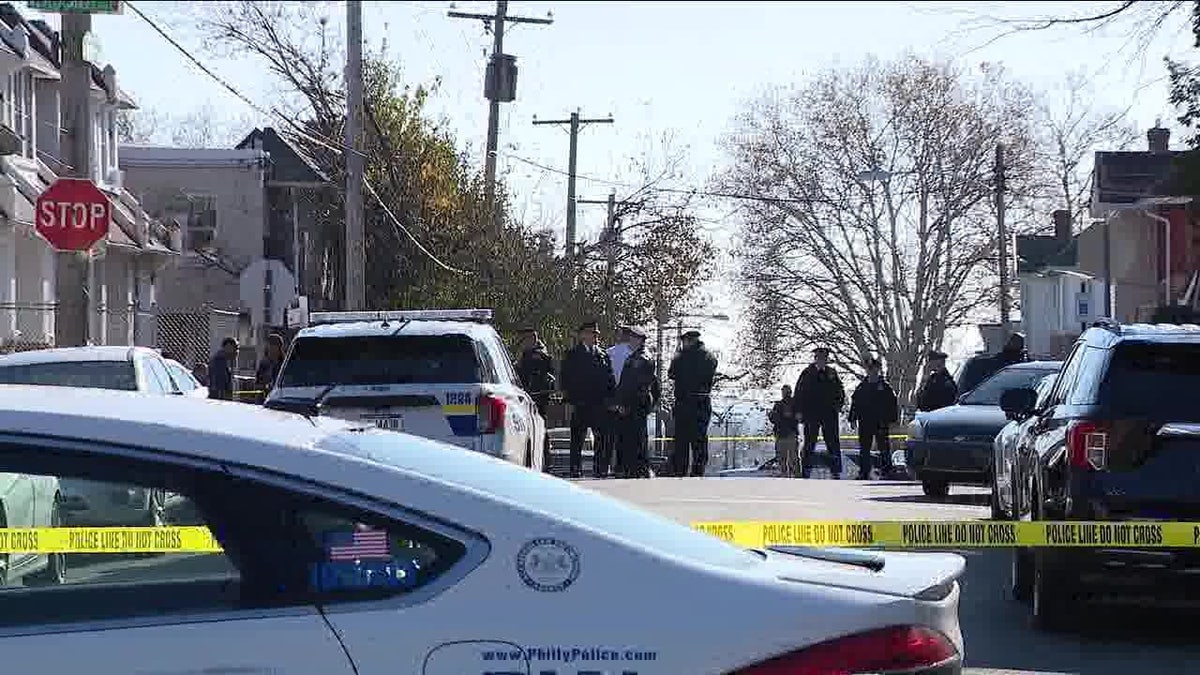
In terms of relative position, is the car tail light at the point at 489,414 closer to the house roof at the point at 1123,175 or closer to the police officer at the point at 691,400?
the police officer at the point at 691,400

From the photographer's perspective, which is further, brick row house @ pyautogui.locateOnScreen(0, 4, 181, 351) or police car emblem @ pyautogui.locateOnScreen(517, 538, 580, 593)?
brick row house @ pyautogui.locateOnScreen(0, 4, 181, 351)

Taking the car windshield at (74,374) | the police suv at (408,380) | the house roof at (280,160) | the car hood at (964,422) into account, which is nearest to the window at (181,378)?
the car windshield at (74,374)

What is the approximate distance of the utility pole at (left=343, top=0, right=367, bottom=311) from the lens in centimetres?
2967

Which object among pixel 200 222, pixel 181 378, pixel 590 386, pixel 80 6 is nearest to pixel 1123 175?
pixel 200 222

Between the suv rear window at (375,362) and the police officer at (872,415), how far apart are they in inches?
432

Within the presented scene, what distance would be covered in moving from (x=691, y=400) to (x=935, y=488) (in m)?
3.60

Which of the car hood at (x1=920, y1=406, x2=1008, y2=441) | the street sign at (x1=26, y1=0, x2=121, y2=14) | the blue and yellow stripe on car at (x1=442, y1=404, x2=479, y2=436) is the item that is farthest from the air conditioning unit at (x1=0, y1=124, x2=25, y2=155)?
the blue and yellow stripe on car at (x1=442, y1=404, x2=479, y2=436)

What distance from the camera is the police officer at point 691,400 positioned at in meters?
23.3

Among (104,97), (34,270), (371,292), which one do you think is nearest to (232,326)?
(371,292)

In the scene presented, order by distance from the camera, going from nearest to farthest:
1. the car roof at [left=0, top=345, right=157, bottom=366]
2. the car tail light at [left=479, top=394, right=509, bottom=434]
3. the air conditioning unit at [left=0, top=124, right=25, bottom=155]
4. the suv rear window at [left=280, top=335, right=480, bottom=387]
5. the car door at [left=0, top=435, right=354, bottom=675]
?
1. the car door at [left=0, top=435, right=354, bottom=675]
2. the car roof at [left=0, top=345, right=157, bottom=366]
3. the suv rear window at [left=280, top=335, right=480, bottom=387]
4. the car tail light at [left=479, top=394, right=509, bottom=434]
5. the air conditioning unit at [left=0, top=124, right=25, bottom=155]

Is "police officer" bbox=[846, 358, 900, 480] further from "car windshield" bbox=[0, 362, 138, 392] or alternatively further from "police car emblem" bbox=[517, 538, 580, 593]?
"police car emblem" bbox=[517, 538, 580, 593]

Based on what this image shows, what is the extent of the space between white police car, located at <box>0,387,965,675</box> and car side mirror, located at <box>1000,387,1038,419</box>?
806 cm

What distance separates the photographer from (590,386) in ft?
76.6

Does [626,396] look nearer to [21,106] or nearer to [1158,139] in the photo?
[21,106]
